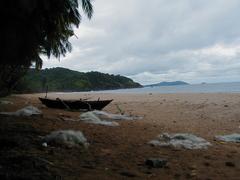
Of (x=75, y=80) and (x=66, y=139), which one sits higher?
(x=75, y=80)

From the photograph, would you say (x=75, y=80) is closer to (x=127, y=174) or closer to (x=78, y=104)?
(x=78, y=104)

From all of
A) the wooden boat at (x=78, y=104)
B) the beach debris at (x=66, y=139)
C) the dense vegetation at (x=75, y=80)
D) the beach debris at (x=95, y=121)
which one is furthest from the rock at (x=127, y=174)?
the dense vegetation at (x=75, y=80)

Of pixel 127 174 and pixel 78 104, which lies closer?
pixel 127 174

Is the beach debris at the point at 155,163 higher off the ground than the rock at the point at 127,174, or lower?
higher

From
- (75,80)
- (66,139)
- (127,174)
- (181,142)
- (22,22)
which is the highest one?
(75,80)

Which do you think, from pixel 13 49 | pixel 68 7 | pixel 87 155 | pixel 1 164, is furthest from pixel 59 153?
pixel 68 7

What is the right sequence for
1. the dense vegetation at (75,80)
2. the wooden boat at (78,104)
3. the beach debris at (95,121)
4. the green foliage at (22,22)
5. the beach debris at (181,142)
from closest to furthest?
the green foliage at (22,22) < the beach debris at (181,142) < the beach debris at (95,121) < the wooden boat at (78,104) < the dense vegetation at (75,80)

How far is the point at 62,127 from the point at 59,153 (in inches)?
121

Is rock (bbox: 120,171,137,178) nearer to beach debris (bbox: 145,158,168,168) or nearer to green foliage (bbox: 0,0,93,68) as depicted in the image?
beach debris (bbox: 145,158,168,168)

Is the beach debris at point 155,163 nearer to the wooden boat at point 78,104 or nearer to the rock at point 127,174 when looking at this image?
the rock at point 127,174

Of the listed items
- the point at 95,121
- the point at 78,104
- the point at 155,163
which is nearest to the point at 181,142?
the point at 155,163

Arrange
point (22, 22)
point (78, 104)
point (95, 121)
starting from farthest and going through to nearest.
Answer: point (78, 104), point (95, 121), point (22, 22)

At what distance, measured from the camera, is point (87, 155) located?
5594 mm

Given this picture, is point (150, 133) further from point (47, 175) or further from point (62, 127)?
point (47, 175)
